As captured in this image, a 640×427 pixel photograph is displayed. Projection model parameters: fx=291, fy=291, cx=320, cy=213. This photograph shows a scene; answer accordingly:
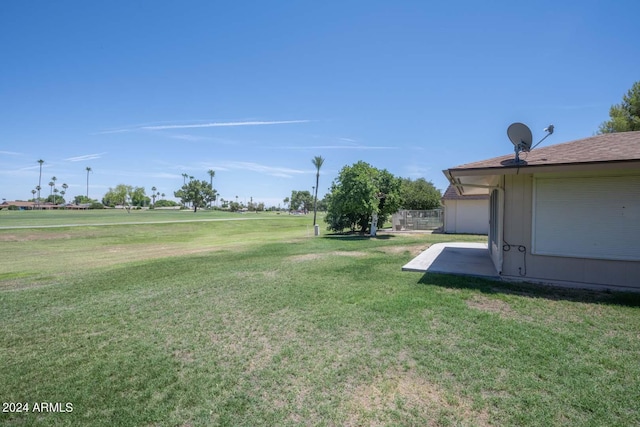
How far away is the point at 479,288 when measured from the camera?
5.91 m

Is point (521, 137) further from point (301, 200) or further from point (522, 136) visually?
point (301, 200)

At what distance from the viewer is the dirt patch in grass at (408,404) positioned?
2309 mm

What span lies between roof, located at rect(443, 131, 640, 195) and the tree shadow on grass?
93.1 inches

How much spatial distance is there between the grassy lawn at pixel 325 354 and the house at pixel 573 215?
70 centimetres

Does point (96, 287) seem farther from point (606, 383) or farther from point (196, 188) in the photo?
point (196, 188)

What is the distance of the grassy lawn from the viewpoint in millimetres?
2426

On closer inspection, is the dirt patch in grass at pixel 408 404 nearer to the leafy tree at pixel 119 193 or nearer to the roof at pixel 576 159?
the roof at pixel 576 159

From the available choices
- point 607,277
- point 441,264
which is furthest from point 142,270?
point 607,277

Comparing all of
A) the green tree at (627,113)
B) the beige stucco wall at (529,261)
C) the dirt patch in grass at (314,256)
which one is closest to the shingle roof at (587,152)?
the beige stucco wall at (529,261)

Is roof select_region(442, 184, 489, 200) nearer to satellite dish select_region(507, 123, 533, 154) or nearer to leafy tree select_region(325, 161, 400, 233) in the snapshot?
leafy tree select_region(325, 161, 400, 233)

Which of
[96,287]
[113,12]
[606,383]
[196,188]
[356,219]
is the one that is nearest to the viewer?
[606,383]

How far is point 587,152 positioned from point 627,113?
16.9 m

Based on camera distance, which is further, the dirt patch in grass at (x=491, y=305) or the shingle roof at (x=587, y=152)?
the shingle roof at (x=587, y=152)

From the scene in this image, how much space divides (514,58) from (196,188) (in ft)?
315
